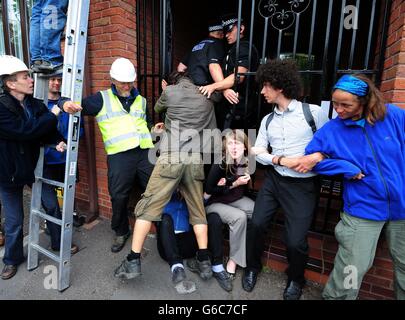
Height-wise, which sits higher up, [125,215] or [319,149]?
[319,149]

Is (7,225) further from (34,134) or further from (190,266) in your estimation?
(190,266)

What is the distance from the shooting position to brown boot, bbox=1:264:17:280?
244 centimetres

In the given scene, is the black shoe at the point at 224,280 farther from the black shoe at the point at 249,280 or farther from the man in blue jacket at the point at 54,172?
the man in blue jacket at the point at 54,172

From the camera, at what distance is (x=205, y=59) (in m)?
2.67

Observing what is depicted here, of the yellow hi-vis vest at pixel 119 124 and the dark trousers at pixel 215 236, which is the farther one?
the yellow hi-vis vest at pixel 119 124

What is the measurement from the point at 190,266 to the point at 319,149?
5.11 ft

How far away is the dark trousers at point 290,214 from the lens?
2.11m

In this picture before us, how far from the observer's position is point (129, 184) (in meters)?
2.86

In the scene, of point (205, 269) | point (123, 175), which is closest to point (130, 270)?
point (205, 269)

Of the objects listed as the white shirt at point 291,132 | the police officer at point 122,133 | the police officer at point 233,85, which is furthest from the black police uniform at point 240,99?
the police officer at point 122,133

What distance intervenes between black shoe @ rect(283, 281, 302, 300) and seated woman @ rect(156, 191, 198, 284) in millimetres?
876

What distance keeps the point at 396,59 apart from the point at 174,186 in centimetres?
189
